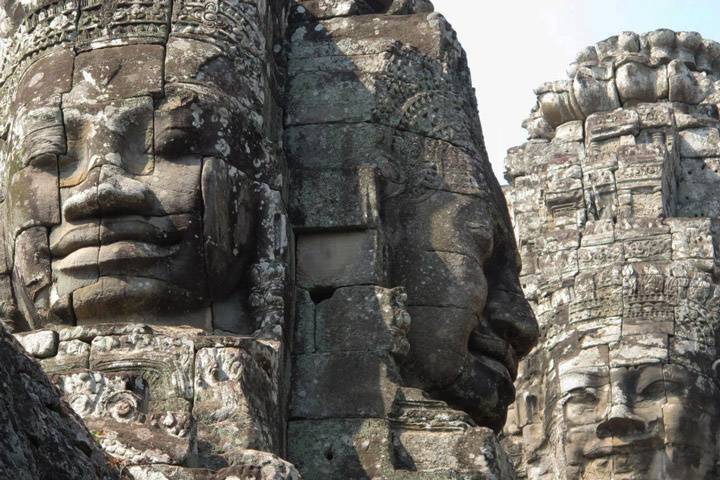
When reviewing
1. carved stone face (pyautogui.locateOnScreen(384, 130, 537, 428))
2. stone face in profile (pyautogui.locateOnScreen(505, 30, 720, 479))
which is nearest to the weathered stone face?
carved stone face (pyautogui.locateOnScreen(384, 130, 537, 428))

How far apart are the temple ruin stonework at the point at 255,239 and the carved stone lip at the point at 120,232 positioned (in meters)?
0.01

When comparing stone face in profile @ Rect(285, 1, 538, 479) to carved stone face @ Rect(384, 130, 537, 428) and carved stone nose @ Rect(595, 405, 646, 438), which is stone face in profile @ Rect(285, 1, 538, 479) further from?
→ carved stone nose @ Rect(595, 405, 646, 438)

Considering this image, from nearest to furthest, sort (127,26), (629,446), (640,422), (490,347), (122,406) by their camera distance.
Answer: (122,406) → (127,26) → (490,347) → (640,422) → (629,446)

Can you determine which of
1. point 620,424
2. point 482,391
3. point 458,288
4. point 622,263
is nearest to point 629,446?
point 620,424

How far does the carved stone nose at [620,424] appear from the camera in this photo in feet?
65.6

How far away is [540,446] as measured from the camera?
21.0 m

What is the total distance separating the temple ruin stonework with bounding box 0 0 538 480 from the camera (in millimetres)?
10430

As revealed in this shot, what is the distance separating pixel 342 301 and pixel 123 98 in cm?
153

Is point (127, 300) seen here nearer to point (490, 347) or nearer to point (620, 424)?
point (490, 347)

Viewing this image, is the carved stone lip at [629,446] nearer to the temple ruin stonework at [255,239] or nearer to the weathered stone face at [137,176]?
the temple ruin stonework at [255,239]

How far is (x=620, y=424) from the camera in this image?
65.9 ft

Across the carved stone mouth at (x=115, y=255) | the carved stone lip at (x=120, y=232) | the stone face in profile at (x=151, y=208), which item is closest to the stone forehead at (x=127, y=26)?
the stone face in profile at (x=151, y=208)

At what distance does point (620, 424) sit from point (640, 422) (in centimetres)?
19

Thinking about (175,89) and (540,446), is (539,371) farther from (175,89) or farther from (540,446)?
(175,89)
